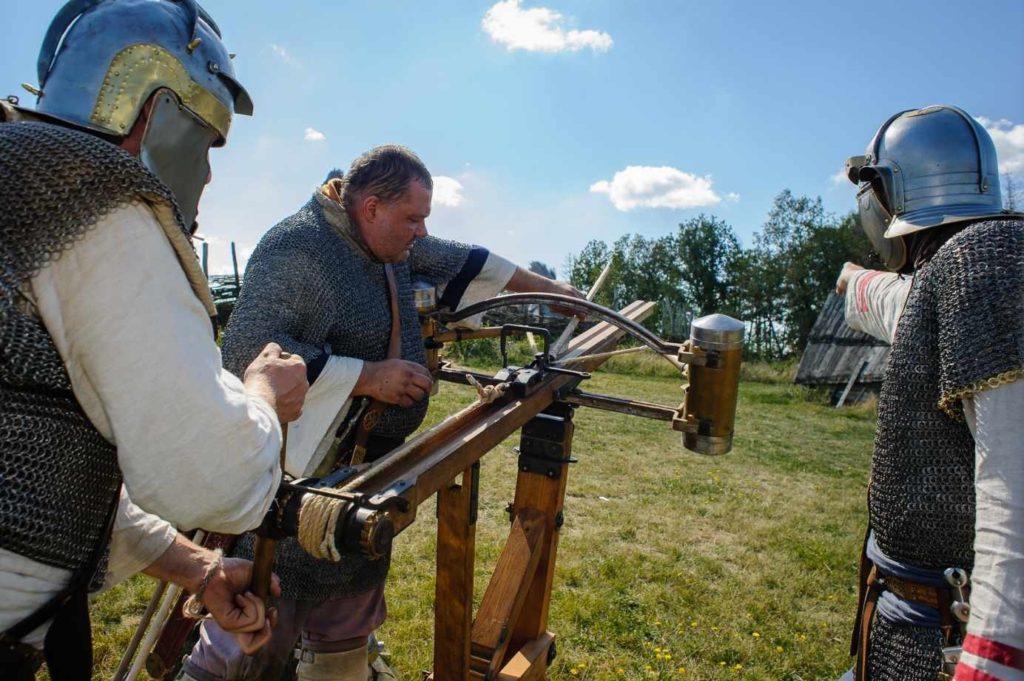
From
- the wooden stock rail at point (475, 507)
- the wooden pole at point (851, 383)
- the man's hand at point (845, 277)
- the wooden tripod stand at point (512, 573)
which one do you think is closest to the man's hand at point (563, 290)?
the wooden stock rail at point (475, 507)

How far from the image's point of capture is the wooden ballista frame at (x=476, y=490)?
1426mm

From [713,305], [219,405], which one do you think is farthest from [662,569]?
[713,305]

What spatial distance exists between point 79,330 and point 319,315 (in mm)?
1357

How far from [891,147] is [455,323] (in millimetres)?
1753

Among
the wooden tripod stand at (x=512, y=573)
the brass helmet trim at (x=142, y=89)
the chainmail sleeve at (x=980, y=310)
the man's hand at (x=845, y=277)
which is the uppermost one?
the brass helmet trim at (x=142, y=89)

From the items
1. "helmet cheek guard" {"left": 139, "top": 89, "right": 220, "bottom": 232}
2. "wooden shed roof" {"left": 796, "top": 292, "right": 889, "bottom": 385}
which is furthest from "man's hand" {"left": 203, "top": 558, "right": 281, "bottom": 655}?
"wooden shed roof" {"left": 796, "top": 292, "right": 889, "bottom": 385}

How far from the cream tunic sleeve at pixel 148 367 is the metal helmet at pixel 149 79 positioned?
512 millimetres

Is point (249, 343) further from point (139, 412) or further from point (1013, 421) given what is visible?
point (1013, 421)

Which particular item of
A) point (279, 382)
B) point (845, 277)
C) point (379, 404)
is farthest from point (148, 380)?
point (845, 277)

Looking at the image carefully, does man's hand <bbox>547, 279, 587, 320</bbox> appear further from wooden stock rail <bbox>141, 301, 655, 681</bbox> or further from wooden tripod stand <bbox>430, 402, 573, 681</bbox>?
wooden tripod stand <bbox>430, 402, 573, 681</bbox>

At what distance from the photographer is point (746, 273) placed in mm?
42125

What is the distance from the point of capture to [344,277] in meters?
2.48

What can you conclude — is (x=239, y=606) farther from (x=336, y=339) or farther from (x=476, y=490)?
(x=336, y=339)

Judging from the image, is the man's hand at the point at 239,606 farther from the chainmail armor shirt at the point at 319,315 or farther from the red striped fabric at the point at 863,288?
the red striped fabric at the point at 863,288
